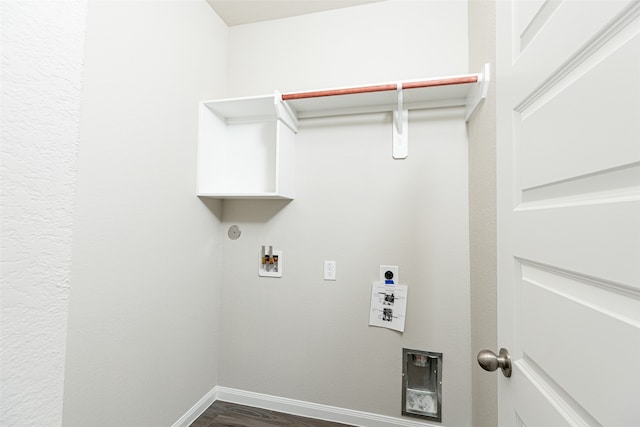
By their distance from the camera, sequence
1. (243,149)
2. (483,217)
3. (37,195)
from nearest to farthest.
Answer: (37,195)
(483,217)
(243,149)

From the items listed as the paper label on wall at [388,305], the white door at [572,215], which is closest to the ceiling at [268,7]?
the white door at [572,215]

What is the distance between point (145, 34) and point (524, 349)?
189cm

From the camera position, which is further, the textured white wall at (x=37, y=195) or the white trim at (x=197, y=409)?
the white trim at (x=197, y=409)

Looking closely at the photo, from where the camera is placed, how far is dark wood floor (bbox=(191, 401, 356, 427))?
1670mm

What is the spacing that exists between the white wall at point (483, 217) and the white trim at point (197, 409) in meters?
1.57

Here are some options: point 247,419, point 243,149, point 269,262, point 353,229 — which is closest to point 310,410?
point 247,419

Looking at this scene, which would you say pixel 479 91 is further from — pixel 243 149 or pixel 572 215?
pixel 243 149

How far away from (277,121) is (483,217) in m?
1.23

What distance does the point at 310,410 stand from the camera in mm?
1743

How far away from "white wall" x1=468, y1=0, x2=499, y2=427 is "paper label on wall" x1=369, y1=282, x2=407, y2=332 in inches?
14.6

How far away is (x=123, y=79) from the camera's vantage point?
1.23 m

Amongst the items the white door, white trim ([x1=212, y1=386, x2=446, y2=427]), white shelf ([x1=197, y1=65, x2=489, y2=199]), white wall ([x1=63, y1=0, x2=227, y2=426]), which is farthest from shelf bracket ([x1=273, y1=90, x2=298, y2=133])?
white trim ([x1=212, y1=386, x2=446, y2=427])

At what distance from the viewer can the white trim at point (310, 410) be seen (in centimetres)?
163

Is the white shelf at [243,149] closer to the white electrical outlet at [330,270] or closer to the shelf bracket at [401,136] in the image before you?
the white electrical outlet at [330,270]
